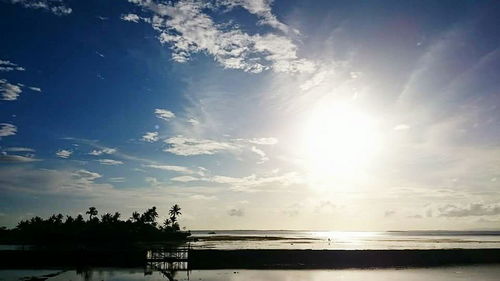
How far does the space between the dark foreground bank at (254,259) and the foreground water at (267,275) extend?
5.36 metres

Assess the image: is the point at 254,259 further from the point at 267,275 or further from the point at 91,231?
the point at 91,231

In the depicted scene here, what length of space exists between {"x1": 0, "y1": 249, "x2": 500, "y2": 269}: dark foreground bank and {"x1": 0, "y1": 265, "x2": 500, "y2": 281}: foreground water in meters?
5.36

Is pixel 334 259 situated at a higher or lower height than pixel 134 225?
lower

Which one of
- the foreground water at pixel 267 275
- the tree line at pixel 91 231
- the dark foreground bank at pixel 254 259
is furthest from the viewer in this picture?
the tree line at pixel 91 231

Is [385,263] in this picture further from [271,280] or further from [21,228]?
[21,228]

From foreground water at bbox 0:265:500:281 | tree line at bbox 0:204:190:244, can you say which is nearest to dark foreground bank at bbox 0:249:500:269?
foreground water at bbox 0:265:500:281

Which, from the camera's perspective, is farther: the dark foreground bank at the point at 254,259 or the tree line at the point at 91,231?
the tree line at the point at 91,231

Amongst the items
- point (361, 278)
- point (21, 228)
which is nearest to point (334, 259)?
point (361, 278)

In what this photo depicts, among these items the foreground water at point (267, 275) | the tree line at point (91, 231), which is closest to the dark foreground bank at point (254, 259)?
the foreground water at point (267, 275)

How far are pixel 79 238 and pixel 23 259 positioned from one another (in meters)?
48.1

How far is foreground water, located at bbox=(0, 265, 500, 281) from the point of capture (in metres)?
48.3

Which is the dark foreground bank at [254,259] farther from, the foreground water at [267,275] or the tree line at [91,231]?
the tree line at [91,231]

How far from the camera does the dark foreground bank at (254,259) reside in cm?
6259

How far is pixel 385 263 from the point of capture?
68000 mm
